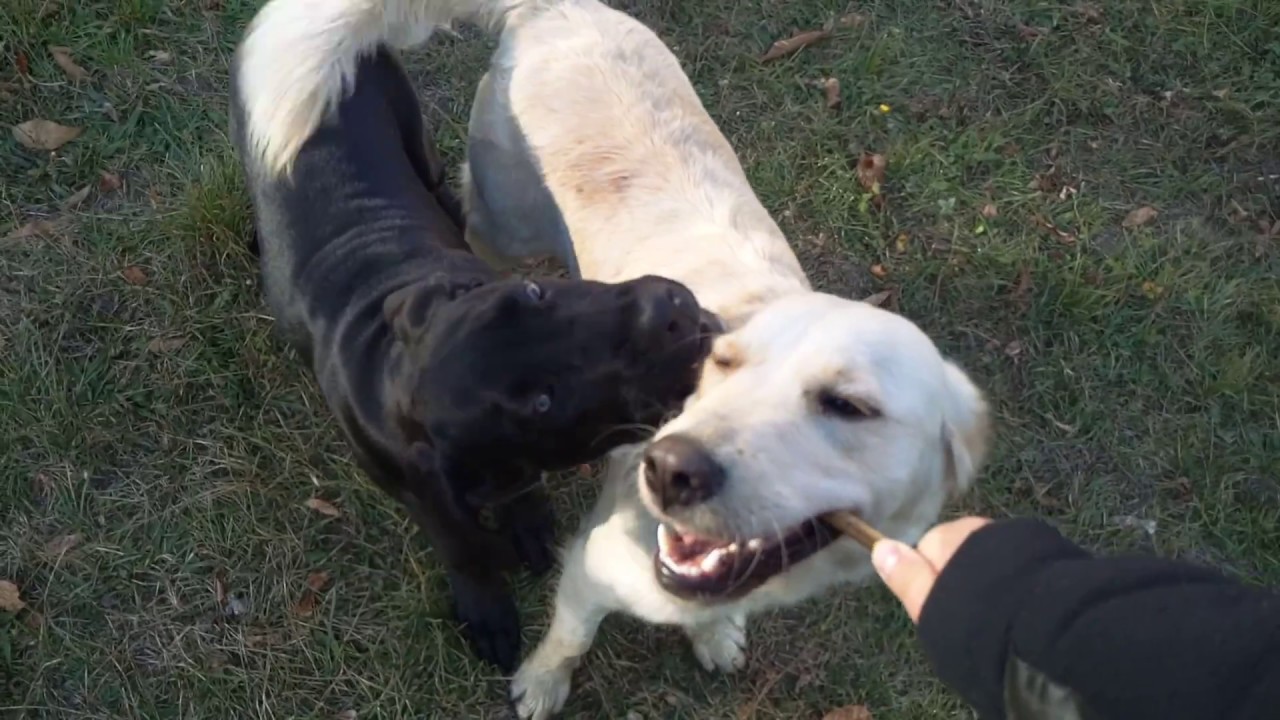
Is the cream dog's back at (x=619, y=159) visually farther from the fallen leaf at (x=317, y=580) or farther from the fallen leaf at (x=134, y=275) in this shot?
the fallen leaf at (x=134, y=275)

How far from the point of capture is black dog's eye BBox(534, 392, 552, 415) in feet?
7.26

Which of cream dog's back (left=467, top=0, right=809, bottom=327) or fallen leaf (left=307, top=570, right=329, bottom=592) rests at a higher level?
cream dog's back (left=467, top=0, right=809, bottom=327)

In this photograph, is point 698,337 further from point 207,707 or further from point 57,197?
point 57,197

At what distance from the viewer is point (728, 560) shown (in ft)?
6.72

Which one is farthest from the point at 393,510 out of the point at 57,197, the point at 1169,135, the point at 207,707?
the point at 1169,135

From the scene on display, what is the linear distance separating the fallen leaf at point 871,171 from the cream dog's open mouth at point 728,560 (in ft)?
7.20

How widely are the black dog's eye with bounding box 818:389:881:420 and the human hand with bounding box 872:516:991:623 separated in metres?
0.29

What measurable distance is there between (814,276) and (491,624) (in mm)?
1689

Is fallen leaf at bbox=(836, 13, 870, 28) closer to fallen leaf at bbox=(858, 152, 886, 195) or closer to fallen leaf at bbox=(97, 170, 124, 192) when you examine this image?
fallen leaf at bbox=(858, 152, 886, 195)

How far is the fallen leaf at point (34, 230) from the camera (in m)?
3.67

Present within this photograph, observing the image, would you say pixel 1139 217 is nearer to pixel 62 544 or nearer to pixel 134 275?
pixel 134 275

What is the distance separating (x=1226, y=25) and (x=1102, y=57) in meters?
0.54

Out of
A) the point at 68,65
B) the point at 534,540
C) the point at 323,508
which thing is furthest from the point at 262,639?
the point at 68,65

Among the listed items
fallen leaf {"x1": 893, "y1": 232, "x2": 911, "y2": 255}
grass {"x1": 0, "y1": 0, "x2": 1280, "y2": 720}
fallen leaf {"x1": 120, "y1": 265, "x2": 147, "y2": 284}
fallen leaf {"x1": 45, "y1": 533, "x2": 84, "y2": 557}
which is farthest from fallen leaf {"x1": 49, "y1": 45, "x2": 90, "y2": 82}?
fallen leaf {"x1": 893, "y1": 232, "x2": 911, "y2": 255}
